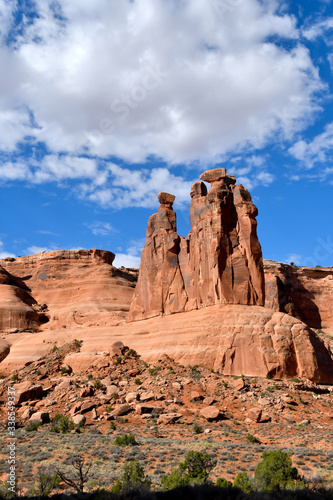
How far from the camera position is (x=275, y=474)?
16.7 meters

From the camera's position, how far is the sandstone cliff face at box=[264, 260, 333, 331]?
7788 centimetres

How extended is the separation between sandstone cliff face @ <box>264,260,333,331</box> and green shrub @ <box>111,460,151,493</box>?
6146 centimetres

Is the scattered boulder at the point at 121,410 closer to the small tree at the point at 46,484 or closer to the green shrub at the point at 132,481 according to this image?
the green shrub at the point at 132,481

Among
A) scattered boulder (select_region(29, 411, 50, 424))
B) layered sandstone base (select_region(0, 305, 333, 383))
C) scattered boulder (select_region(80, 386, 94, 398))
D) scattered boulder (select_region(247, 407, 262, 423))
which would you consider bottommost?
scattered boulder (select_region(247, 407, 262, 423))

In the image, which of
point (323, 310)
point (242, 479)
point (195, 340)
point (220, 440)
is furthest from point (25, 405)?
point (323, 310)

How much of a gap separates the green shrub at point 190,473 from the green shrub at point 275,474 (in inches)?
77.3

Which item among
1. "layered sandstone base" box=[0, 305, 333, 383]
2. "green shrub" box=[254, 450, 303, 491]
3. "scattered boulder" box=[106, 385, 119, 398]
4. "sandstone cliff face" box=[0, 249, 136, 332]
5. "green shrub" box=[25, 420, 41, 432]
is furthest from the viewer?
"sandstone cliff face" box=[0, 249, 136, 332]

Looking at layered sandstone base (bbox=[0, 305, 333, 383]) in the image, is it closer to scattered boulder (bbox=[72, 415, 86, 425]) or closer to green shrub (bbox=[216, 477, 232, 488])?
scattered boulder (bbox=[72, 415, 86, 425])

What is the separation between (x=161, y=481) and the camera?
55.3 ft

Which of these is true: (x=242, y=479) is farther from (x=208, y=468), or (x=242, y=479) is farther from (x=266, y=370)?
(x=266, y=370)

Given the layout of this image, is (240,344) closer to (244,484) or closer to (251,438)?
(251,438)

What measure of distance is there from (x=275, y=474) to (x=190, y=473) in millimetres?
3056

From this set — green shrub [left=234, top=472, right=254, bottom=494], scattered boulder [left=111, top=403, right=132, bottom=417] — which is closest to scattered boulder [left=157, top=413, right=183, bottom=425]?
scattered boulder [left=111, top=403, right=132, bottom=417]

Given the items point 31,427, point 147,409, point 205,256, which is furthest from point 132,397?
point 205,256
